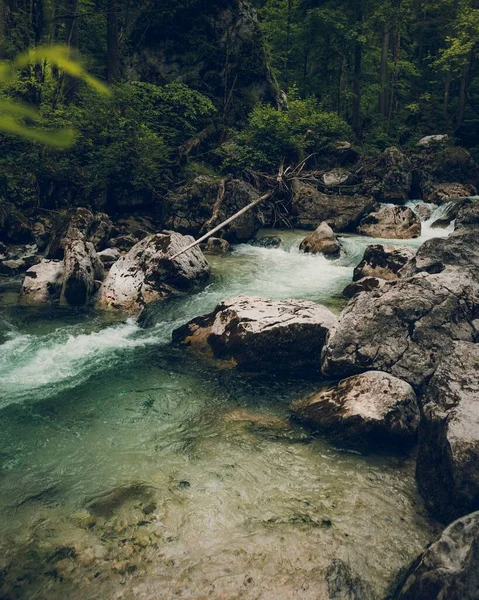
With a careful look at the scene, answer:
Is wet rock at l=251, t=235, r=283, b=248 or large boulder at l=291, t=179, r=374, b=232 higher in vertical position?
large boulder at l=291, t=179, r=374, b=232

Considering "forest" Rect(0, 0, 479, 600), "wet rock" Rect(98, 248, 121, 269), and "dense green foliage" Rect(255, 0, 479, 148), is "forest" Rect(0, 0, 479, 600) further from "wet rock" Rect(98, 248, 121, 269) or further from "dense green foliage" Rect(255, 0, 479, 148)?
"dense green foliage" Rect(255, 0, 479, 148)

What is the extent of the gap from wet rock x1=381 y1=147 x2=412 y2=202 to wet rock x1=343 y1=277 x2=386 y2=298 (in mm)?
11783

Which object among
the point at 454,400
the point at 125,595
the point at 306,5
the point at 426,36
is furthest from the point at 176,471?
the point at 426,36

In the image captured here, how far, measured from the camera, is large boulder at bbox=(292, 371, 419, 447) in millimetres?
6059

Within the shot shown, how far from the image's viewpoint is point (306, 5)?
2891 cm

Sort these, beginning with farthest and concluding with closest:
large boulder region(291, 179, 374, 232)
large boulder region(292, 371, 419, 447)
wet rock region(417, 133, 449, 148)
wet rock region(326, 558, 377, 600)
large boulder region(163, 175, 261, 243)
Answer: wet rock region(417, 133, 449, 148) < large boulder region(291, 179, 374, 232) < large boulder region(163, 175, 261, 243) < large boulder region(292, 371, 419, 447) < wet rock region(326, 558, 377, 600)

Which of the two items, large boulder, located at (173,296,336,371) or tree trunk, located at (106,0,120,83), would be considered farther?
tree trunk, located at (106,0,120,83)

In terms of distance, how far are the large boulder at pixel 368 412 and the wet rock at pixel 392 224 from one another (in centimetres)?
1216

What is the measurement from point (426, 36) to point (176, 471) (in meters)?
42.3

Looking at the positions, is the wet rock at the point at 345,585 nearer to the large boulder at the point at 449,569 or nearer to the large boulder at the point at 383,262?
the large boulder at the point at 449,569

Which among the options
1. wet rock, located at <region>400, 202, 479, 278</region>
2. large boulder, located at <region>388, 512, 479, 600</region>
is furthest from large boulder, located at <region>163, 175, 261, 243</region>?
large boulder, located at <region>388, 512, 479, 600</region>

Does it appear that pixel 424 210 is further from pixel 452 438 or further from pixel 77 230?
pixel 452 438

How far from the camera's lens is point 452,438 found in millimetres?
4883

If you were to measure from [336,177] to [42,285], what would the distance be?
Result: 1537 cm
